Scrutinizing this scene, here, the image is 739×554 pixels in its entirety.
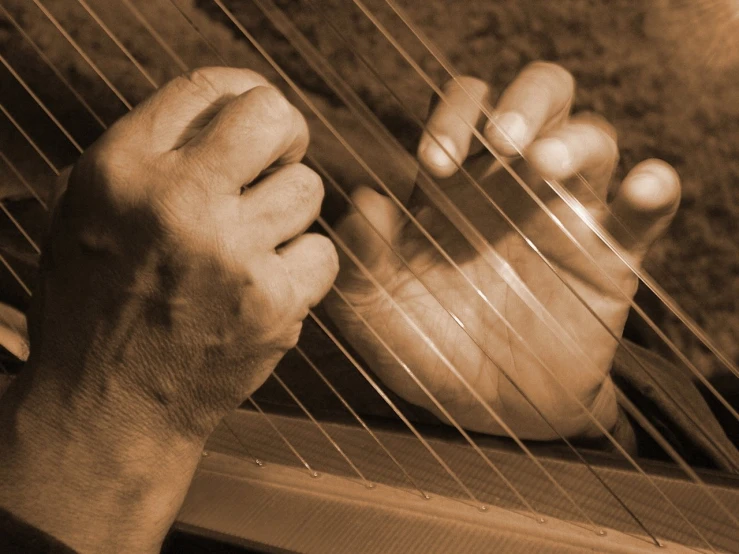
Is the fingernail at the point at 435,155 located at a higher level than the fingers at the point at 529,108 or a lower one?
lower

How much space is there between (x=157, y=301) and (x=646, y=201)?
432 mm

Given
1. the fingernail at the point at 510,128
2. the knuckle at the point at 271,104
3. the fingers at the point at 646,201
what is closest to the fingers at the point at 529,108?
the fingernail at the point at 510,128

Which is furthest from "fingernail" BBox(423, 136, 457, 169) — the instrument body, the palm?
the instrument body

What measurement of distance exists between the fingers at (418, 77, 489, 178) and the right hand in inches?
5.5

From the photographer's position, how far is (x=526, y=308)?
89 centimetres

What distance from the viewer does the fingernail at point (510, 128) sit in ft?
2.17

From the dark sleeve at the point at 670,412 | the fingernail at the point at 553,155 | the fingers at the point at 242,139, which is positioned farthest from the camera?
the dark sleeve at the point at 670,412

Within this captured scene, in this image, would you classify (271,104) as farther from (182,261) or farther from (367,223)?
(367,223)

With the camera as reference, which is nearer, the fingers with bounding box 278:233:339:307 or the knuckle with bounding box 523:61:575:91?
the fingers with bounding box 278:233:339:307

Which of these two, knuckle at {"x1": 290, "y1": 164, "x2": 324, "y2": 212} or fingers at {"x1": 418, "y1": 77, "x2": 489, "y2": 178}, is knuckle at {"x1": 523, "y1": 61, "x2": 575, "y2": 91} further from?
knuckle at {"x1": 290, "y1": 164, "x2": 324, "y2": 212}

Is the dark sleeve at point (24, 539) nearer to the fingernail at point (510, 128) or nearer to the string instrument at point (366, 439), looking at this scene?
the string instrument at point (366, 439)

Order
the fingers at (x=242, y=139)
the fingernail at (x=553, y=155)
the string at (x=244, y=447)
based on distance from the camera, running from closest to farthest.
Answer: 1. the fingers at (x=242, y=139)
2. the fingernail at (x=553, y=155)
3. the string at (x=244, y=447)

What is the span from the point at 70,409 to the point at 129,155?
0.22 metres

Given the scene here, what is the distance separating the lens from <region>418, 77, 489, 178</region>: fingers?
2.18ft
